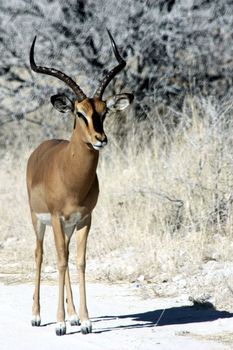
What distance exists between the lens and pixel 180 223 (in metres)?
11.4

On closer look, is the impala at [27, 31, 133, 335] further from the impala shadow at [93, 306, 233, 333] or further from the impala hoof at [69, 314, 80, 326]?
the impala shadow at [93, 306, 233, 333]

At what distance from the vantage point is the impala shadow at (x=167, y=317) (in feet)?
26.5

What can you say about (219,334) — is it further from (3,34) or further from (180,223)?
(3,34)

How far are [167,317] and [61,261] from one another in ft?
3.32

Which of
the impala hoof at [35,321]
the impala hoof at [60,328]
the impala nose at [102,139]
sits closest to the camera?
the impala nose at [102,139]

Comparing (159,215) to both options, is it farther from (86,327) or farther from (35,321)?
(86,327)

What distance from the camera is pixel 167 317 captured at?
8.30 metres

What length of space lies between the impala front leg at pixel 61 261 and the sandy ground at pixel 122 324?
0.09 meters

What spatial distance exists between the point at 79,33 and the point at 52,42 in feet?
1.77

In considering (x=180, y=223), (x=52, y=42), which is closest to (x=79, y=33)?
(x=52, y=42)

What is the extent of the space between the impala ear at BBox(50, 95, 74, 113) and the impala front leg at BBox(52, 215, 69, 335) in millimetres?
932

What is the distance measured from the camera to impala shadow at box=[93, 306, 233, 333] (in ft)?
26.5

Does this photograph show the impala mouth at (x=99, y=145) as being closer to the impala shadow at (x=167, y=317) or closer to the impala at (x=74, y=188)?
the impala at (x=74, y=188)

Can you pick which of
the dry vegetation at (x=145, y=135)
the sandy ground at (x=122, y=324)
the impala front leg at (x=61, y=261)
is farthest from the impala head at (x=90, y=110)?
the dry vegetation at (x=145, y=135)
